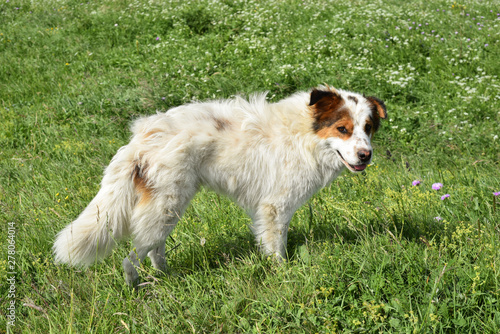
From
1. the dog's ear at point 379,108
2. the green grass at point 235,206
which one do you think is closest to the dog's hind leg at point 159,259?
the green grass at point 235,206

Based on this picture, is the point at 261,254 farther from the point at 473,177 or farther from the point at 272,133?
the point at 473,177

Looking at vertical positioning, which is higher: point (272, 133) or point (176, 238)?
point (272, 133)

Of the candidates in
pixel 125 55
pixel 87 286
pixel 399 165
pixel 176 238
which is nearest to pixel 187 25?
pixel 125 55

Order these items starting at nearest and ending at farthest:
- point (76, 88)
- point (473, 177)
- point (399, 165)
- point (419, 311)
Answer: point (419, 311), point (473, 177), point (399, 165), point (76, 88)

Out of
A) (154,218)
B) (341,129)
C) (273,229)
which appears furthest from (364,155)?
(154,218)

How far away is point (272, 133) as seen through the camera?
3.57 meters

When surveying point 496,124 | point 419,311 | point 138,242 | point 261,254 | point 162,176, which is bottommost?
point 496,124

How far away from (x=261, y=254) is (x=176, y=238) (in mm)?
864

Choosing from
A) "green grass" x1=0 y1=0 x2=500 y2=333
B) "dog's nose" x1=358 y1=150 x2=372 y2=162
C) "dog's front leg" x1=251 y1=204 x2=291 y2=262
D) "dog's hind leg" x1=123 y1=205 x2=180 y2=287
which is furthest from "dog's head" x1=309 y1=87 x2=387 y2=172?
"dog's hind leg" x1=123 y1=205 x2=180 y2=287

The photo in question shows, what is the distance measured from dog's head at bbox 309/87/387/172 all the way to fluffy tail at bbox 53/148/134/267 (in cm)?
159

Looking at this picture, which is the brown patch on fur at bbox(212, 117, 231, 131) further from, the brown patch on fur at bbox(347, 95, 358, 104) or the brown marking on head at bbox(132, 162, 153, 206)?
the brown patch on fur at bbox(347, 95, 358, 104)

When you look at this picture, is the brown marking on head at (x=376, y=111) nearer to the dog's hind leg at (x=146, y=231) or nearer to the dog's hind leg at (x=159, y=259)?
the dog's hind leg at (x=146, y=231)

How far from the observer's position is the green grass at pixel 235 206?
102 inches

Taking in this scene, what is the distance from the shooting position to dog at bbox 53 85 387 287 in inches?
122
